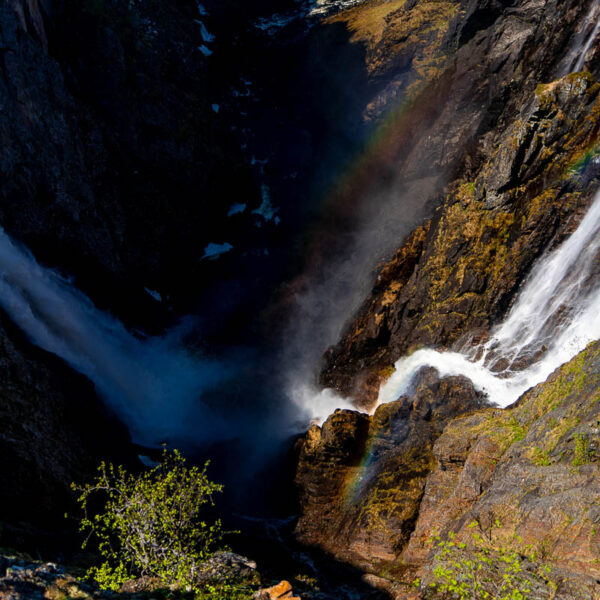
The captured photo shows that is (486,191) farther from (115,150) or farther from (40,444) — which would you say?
(115,150)

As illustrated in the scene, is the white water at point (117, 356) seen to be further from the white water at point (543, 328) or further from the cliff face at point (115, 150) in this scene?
the white water at point (543, 328)

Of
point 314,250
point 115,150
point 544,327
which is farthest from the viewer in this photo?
point 314,250

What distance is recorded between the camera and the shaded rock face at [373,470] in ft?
76.8

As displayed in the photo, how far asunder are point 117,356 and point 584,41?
38.4 m

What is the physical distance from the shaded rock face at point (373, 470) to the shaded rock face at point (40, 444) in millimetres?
12451

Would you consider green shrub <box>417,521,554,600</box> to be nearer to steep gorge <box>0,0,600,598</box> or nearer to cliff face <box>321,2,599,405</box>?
steep gorge <box>0,0,600,598</box>

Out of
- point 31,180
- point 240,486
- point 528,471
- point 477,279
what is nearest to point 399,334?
point 477,279

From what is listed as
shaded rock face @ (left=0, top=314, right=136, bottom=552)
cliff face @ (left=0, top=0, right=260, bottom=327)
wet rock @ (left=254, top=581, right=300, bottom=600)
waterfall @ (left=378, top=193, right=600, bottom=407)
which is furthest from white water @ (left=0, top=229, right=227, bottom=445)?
wet rock @ (left=254, top=581, right=300, bottom=600)

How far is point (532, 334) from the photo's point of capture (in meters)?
25.3

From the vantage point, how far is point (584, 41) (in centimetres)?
2928

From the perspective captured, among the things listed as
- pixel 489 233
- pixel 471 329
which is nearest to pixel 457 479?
pixel 471 329

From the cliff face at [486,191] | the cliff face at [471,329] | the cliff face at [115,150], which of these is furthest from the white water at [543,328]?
the cliff face at [115,150]

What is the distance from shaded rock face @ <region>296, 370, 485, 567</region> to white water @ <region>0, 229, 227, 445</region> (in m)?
11.1

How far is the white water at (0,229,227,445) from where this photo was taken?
3231 centimetres
